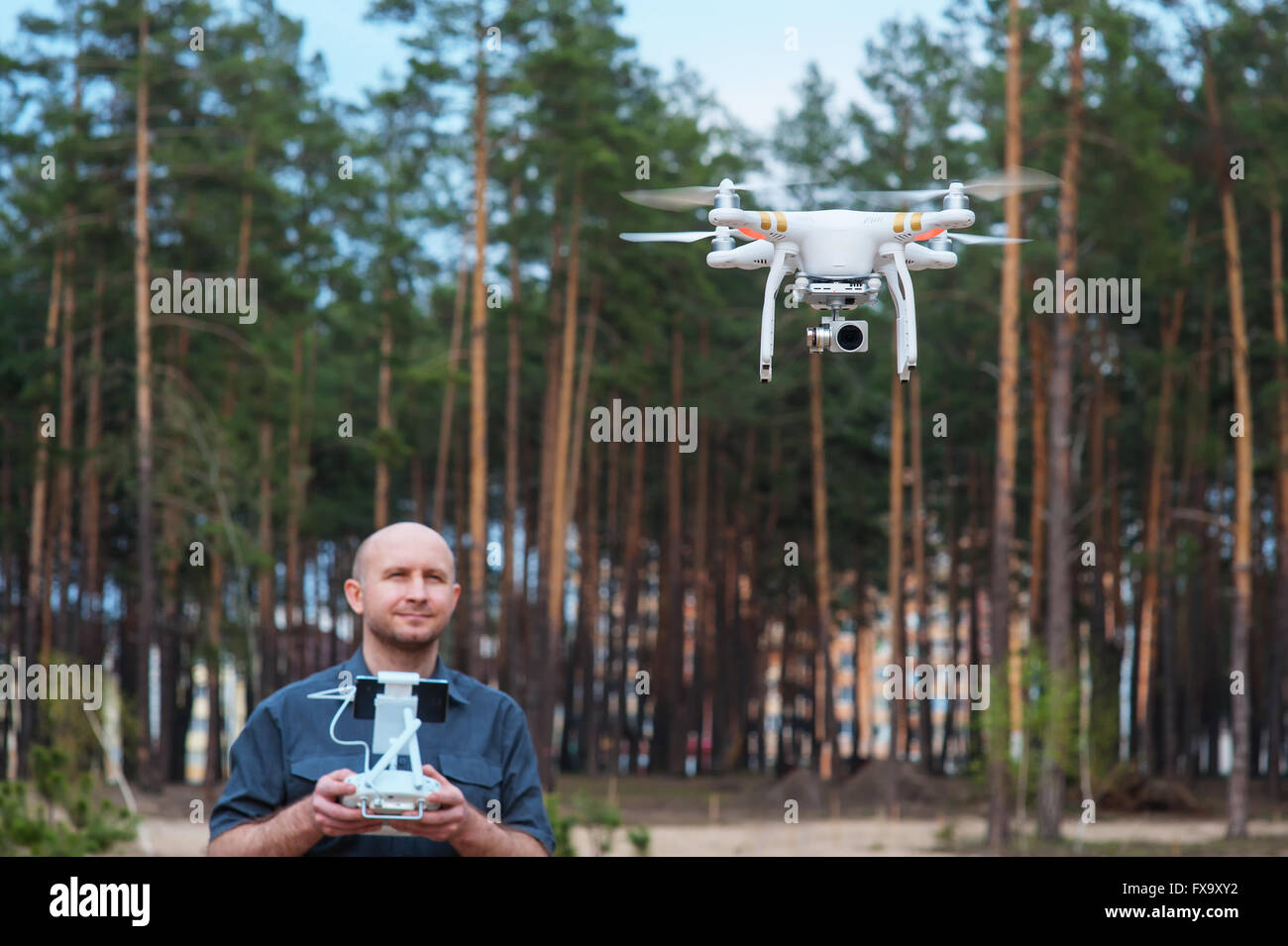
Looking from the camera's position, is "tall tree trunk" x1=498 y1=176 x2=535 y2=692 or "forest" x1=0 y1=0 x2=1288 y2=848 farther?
"tall tree trunk" x1=498 y1=176 x2=535 y2=692

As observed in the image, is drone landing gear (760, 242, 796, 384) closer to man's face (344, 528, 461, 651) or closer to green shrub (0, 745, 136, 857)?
man's face (344, 528, 461, 651)

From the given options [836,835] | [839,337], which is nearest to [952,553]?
[836,835]

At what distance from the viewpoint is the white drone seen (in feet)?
7.79

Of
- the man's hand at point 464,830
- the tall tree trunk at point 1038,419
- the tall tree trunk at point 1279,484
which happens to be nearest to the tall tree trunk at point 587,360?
the tall tree trunk at point 1038,419

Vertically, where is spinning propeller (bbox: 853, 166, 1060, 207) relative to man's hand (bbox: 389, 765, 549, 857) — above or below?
above

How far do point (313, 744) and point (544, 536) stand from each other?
77.2 ft

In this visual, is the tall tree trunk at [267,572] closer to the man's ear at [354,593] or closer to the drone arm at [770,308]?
the man's ear at [354,593]

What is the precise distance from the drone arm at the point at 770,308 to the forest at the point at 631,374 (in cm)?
1468

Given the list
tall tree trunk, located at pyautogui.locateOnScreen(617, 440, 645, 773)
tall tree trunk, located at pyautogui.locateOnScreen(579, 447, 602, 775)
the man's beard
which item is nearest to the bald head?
the man's beard

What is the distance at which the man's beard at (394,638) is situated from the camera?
2.64m

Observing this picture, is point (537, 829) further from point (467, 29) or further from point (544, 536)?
point (544, 536)

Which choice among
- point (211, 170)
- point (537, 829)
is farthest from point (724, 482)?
point (537, 829)
